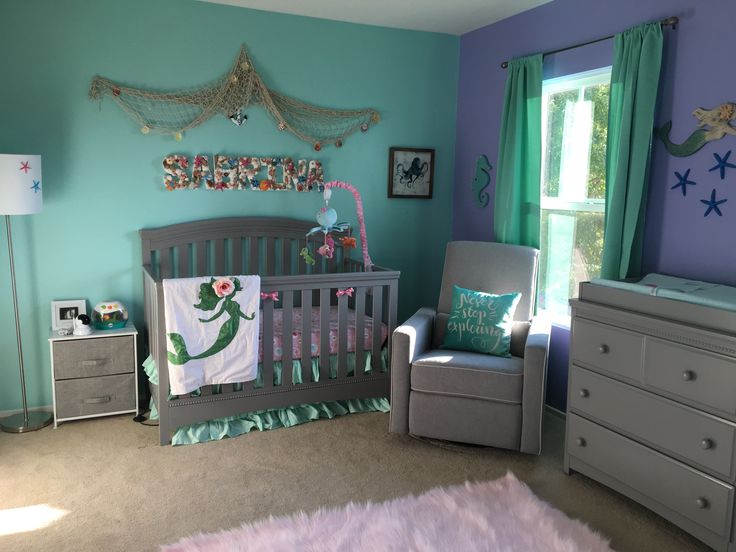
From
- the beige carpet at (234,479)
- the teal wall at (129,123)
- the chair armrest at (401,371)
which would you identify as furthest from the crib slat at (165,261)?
the chair armrest at (401,371)

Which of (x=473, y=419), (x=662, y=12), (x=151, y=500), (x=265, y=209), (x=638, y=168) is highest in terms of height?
(x=662, y=12)

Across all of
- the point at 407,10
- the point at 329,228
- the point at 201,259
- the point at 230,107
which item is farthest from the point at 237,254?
the point at 407,10

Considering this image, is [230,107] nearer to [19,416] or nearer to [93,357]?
[93,357]

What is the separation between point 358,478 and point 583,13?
2.45 m

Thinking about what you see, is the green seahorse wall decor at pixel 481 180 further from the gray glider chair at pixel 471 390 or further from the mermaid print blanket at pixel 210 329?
the mermaid print blanket at pixel 210 329

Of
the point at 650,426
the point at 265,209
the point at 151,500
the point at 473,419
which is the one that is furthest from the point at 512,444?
the point at 265,209

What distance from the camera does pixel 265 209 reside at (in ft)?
12.0

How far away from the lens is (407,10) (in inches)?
137

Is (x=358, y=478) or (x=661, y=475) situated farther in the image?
(x=358, y=478)

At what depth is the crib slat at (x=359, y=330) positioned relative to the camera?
3.29 m

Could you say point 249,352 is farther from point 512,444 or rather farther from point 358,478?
point 512,444

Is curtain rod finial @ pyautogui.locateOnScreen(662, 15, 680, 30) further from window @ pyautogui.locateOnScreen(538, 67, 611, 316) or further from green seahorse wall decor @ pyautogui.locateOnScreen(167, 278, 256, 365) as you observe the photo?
green seahorse wall decor @ pyautogui.locateOnScreen(167, 278, 256, 365)

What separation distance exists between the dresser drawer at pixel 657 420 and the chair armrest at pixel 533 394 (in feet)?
0.49

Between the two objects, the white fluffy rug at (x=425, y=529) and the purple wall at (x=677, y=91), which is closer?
the white fluffy rug at (x=425, y=529)
